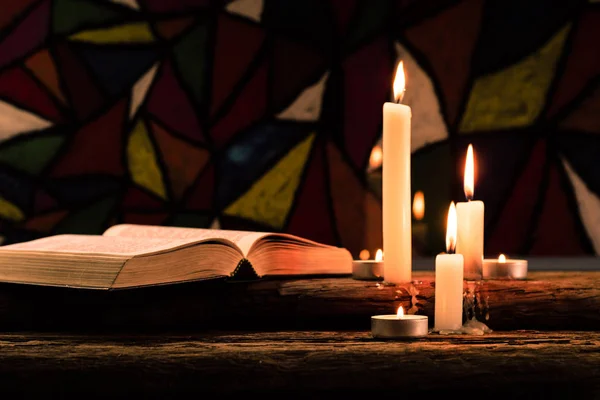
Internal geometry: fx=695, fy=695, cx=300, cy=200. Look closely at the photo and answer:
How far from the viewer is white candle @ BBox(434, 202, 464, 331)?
806 millimetres

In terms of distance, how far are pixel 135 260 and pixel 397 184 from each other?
0.34 metres

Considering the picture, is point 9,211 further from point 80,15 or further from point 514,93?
point 514,93

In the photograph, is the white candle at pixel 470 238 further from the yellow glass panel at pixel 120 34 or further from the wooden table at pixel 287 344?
the yellow glass panel at pixel 120 34

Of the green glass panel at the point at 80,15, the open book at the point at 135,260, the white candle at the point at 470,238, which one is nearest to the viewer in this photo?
the open book at the point at 135,260

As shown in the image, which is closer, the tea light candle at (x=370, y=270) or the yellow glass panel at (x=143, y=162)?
the tea light candle at (x=370, y=270)

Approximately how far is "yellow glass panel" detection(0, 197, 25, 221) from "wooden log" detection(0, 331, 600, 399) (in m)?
0.88

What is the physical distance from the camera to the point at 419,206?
149cm

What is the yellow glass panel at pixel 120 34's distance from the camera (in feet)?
5.16

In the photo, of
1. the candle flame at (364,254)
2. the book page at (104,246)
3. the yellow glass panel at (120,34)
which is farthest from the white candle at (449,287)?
the yellow glass panel at (120,34)

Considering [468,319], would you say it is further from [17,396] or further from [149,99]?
[149,99]

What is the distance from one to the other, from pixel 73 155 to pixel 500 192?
94 cm

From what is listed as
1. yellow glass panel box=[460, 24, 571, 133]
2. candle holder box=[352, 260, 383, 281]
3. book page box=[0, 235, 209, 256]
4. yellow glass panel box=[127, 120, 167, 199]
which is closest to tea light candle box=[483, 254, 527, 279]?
candle holder box=[352, 260, 383, 281]

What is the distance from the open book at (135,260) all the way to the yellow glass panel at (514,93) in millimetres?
692

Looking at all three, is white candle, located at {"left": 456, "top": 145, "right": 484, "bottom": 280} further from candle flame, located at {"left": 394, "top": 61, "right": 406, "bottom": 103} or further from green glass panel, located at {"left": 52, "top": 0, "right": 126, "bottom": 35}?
green glass panel, located at {"left": 52, "top": 0, "right": 126, "bottom": 35}
